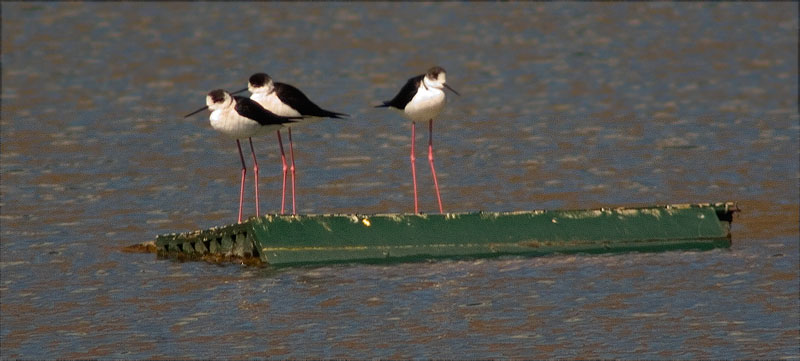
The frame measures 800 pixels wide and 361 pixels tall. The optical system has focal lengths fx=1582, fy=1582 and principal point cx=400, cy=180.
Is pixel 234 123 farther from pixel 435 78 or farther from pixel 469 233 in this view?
pixel 469 233

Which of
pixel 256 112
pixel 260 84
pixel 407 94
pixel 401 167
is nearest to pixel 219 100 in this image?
pixel 256 112

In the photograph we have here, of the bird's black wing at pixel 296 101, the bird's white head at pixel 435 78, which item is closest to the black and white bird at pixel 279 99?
the bird's black wing at pixel 296 101

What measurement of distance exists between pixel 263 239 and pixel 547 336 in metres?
3.47

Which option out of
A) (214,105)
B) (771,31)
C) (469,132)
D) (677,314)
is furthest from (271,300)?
(771,31)

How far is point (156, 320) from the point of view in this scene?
1234 centimetres

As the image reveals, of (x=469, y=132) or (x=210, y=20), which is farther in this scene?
(x=210, y=20)

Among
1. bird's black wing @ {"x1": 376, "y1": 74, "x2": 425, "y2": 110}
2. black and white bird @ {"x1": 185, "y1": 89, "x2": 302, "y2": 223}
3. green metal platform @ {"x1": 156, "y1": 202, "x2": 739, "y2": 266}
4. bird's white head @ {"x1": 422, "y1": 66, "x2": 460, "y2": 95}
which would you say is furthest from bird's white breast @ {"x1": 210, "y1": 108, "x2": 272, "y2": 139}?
bird's white head @ {"x1": 422, "y1": 66, "x2": 460, "y2": 95}

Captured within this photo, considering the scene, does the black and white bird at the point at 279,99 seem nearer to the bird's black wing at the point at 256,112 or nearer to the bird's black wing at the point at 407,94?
the bird's black wing at the point at 256,112

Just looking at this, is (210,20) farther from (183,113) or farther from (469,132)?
(469,132)

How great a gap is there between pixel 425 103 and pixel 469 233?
4.21 feet

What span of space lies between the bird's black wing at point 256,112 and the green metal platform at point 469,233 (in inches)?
37.1

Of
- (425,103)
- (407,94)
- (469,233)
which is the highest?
(407,94)

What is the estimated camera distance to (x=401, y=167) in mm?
19656

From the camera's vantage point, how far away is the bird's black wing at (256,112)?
46.4 ft
